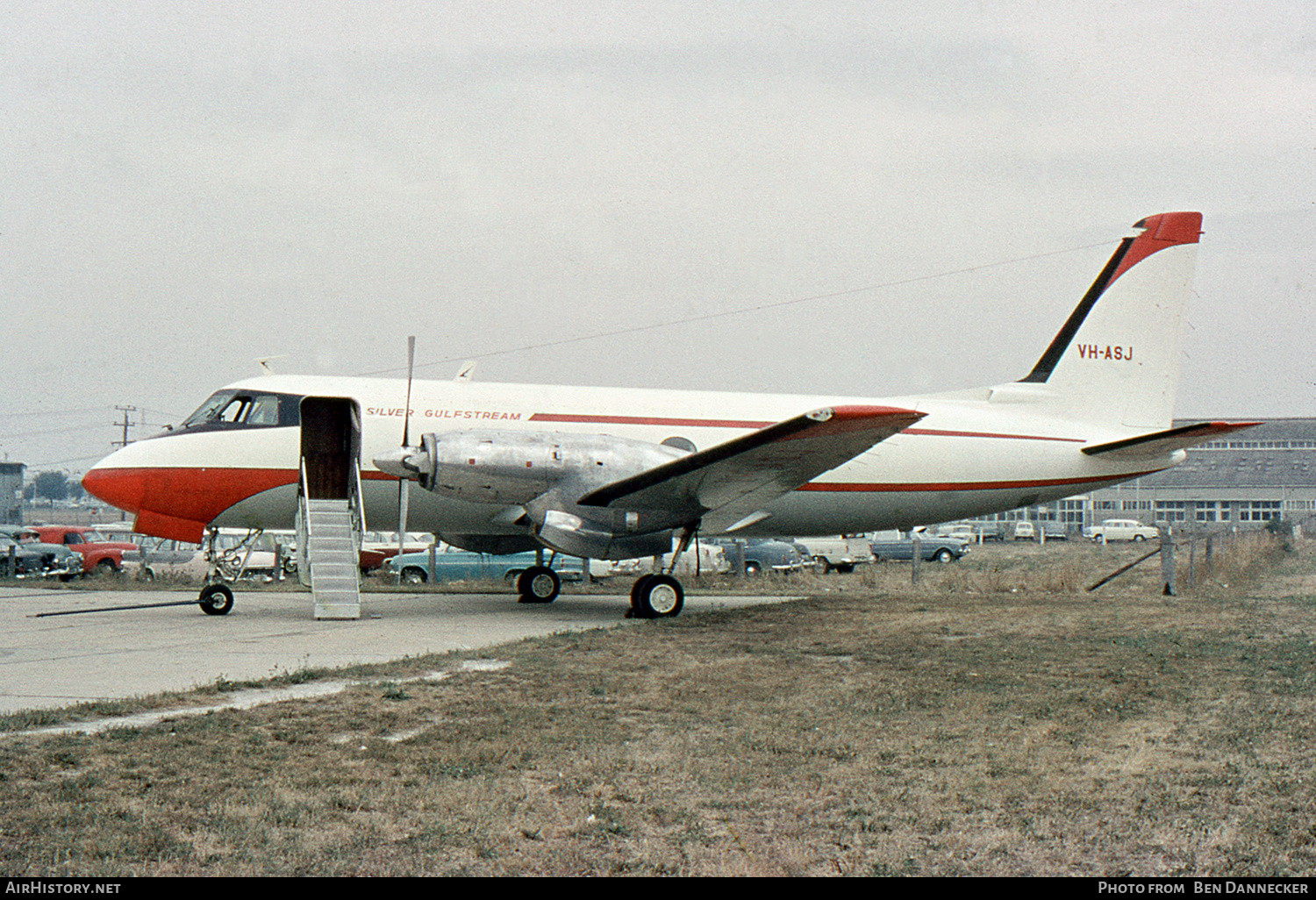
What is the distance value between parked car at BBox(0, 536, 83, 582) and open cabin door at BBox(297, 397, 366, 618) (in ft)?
48.9

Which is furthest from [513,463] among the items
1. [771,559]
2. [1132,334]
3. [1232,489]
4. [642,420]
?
[1232,489]

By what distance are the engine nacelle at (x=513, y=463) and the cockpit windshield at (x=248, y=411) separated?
2660 mm

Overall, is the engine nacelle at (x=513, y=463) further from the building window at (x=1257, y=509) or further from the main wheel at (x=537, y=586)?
the building window at (x=1257, y=509)

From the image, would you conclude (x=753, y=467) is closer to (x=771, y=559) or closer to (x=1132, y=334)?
(x=1132, y=334)

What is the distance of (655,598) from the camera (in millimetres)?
17078

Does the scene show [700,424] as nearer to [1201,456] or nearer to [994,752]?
[994,752]

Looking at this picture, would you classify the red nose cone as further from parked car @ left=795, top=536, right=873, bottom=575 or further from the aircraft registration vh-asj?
parked car @ left=795, top=536, right=873, bottom=575

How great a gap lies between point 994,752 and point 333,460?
1659cm

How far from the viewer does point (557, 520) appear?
16703mm

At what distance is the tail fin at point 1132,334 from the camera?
840 inches

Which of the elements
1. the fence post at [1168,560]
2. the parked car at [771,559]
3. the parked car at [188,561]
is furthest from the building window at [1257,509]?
the parked car at [188,561]

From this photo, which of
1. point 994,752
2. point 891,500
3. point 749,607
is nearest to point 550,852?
point 994,752

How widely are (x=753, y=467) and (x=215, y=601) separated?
9.32m

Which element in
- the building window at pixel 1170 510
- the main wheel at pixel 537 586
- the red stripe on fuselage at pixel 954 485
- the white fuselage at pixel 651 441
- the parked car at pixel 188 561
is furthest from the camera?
the building window at pixel 1170 510
